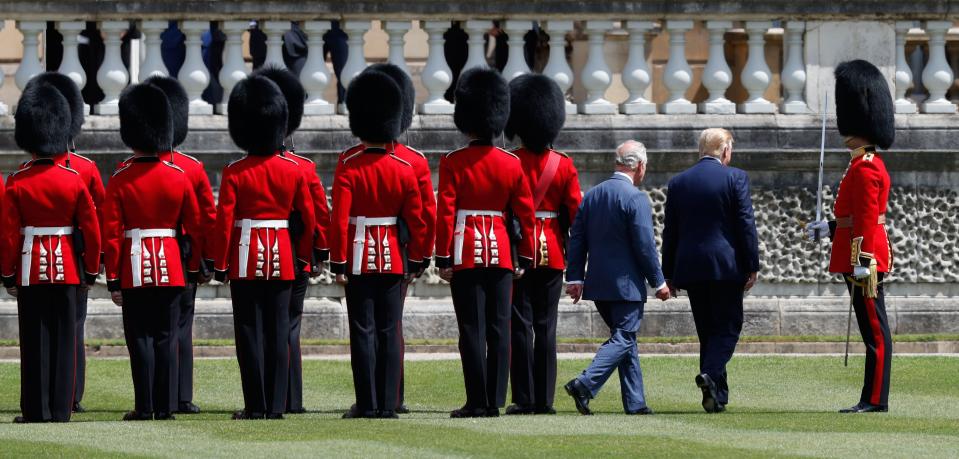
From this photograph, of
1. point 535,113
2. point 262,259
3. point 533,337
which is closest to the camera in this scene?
point 262,259

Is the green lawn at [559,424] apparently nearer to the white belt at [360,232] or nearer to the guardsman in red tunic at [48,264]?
the guardsman in red tunic at [48,264]

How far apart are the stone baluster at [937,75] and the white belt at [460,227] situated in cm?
501

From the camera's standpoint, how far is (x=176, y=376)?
1286 centimetres

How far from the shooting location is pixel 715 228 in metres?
12.7

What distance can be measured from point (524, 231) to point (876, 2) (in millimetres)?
4665

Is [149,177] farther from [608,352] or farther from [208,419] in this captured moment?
[608,352]

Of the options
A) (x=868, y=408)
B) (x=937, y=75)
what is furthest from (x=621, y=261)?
(x=937, y=75)

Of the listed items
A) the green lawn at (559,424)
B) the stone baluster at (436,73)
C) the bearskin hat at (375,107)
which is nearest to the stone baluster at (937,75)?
the green lawn at (559,424)

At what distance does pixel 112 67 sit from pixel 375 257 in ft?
14.1

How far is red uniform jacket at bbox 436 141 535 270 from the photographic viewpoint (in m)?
12.4

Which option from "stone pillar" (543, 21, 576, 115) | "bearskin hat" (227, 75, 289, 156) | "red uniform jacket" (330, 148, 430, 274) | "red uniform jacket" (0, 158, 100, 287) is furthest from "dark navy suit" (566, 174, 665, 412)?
"stone pillar" (543, 21, 576, 115)

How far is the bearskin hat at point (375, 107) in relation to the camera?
1264cm

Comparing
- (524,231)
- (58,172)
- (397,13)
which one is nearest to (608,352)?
(524,231)

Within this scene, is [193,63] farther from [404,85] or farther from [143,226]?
[143,226]
